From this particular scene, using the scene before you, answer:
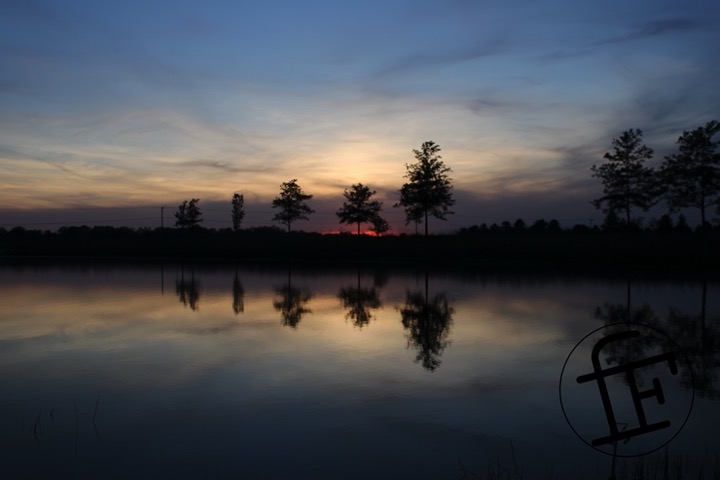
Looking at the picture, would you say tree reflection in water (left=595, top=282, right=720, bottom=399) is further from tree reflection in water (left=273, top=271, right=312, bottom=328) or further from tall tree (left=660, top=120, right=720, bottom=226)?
tall tree (left=660, top=120, right=720, bottom=226)

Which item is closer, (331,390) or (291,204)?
(331,390)

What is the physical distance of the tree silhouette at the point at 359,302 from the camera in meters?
18.1

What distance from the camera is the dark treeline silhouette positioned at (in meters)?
41.9

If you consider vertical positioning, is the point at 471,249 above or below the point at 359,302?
above

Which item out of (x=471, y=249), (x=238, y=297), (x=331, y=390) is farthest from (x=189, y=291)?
(x=471, y=249)

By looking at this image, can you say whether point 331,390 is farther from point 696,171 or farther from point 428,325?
point 696,171

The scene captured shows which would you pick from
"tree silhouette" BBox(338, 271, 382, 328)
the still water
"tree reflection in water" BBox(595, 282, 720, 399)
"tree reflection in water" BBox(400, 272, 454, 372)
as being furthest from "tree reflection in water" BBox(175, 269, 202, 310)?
"tree reflection in water" BBox(595, 282, 720, 399)

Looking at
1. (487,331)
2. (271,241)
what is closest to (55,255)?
(271,241)

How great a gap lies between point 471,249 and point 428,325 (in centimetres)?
3486

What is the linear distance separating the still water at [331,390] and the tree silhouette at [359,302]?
0.58 ft

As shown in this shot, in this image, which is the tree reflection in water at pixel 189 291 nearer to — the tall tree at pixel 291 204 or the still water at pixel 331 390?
the still water at pixel 331 390

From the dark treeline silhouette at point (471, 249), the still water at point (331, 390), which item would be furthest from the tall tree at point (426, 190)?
the still water at point (331, 390)

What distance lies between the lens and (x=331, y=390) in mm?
9969

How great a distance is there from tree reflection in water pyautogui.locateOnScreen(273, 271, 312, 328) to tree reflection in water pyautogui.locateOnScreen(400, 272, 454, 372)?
3304mm
